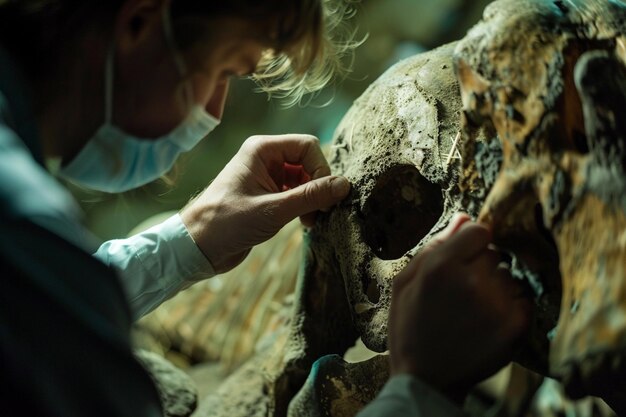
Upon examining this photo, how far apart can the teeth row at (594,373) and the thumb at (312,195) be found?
1.87 feet

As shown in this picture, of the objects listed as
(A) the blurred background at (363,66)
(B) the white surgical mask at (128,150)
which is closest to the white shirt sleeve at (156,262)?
(B) the white surgical mask at (128,150)

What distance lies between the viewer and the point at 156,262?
1428 mm

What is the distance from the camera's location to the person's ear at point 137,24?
805 mm

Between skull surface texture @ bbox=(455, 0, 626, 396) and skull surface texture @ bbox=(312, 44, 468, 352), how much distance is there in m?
0.22

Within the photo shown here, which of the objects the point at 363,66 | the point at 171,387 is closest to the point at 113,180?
the point at 171,387

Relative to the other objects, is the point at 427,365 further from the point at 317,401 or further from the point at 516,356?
the point at 317,401

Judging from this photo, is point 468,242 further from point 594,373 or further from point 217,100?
point 217,100

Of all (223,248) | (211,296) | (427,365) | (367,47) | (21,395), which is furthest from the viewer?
(367,47)

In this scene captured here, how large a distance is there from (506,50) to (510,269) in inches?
10.7

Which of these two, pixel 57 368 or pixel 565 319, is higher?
pixel 57 368

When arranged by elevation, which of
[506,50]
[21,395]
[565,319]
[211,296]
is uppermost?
[506,50]

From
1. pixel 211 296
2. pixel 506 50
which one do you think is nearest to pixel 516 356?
pixel 506 50

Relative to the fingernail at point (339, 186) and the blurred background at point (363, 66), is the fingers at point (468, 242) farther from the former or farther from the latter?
the blurred background at point (363, 66)

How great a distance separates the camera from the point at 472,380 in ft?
2.70
